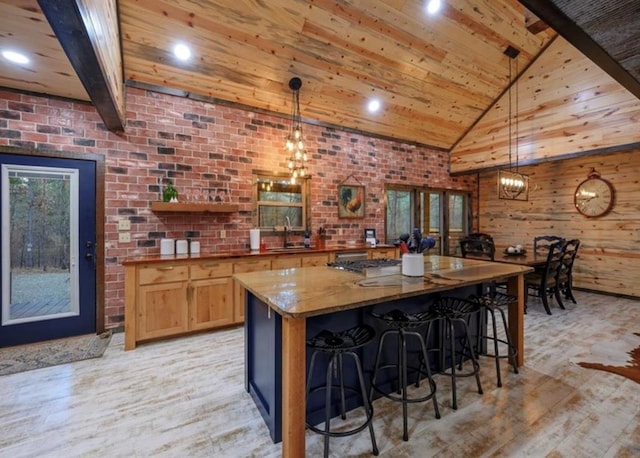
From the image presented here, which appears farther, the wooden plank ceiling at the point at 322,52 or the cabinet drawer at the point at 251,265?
the cabinet drawer at the point at 251,265

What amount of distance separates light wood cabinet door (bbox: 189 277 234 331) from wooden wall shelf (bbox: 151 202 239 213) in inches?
34.8

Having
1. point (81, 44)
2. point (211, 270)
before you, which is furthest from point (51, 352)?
point (81, 44)

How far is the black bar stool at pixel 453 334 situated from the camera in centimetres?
216

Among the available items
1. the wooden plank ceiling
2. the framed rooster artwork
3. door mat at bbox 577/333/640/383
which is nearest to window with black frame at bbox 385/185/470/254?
the framed rooster artwork

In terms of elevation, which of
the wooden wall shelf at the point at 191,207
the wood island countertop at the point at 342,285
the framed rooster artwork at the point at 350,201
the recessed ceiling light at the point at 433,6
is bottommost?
the wood island countertop at the point at 342,285

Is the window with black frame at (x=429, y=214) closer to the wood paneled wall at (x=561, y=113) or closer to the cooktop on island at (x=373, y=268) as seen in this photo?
the wood paneled wall at (x=561, y=113)

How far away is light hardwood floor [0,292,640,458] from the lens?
1706 mm

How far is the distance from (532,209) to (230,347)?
647 centimetres

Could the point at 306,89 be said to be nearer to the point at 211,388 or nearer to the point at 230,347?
the point at 230,347

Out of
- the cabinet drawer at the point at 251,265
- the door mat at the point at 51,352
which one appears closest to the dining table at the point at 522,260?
the cabinet drawer at the point at 251,265

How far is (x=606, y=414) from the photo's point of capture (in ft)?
6.53

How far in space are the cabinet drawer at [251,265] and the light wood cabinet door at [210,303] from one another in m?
0.16

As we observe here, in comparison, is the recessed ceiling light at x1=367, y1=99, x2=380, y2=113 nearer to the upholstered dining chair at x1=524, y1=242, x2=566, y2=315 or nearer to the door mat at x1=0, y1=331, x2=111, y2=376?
the upholstered dining chair at x1=524, y1=242, x2=566, y2=315

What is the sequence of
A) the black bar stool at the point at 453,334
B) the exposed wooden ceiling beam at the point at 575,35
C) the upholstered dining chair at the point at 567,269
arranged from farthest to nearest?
1. the upholstered dining chair at the point at 567,269
2. the black bar stool at the point at 453,334
3. the exposed wooden ceiling beam at the point at 575,35
